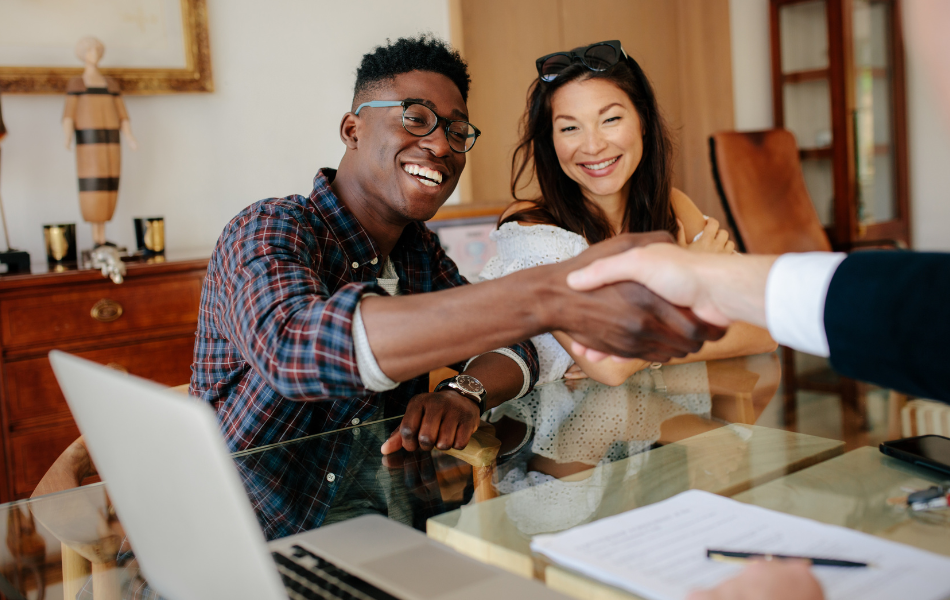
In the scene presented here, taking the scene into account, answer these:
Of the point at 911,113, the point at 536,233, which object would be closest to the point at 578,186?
the point at 536,233

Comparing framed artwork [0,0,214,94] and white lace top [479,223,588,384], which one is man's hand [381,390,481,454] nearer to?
white lace top [479,223,588,384]

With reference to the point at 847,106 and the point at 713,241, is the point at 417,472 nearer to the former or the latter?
the point at 713,241

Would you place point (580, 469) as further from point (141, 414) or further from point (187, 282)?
point (187, 282)

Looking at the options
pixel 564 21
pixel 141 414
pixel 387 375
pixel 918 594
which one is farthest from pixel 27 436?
pixel 564 21

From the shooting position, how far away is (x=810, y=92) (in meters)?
4.53

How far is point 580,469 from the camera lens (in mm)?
1020

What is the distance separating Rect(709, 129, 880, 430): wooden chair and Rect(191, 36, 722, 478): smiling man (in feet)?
7.35

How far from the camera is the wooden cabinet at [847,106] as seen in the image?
4270 millimetres

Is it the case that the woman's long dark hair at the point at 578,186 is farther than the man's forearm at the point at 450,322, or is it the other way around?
the woman's long dark hair at the point at 578,186

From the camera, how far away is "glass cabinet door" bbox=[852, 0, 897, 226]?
4.34 meters

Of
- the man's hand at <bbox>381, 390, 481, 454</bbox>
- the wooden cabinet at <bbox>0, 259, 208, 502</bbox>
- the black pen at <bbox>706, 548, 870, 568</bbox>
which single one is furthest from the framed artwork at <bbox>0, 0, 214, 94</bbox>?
the black pen at <bbox>706, 548, 870, 568</bbox>

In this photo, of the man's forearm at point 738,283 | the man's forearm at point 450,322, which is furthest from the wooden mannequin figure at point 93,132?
the man's forearm at point 738,283

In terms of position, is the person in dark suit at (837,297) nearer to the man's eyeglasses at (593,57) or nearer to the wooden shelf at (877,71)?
the man's eyeglasses at (593,57)

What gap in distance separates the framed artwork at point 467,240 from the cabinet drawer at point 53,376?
1.03 metres
